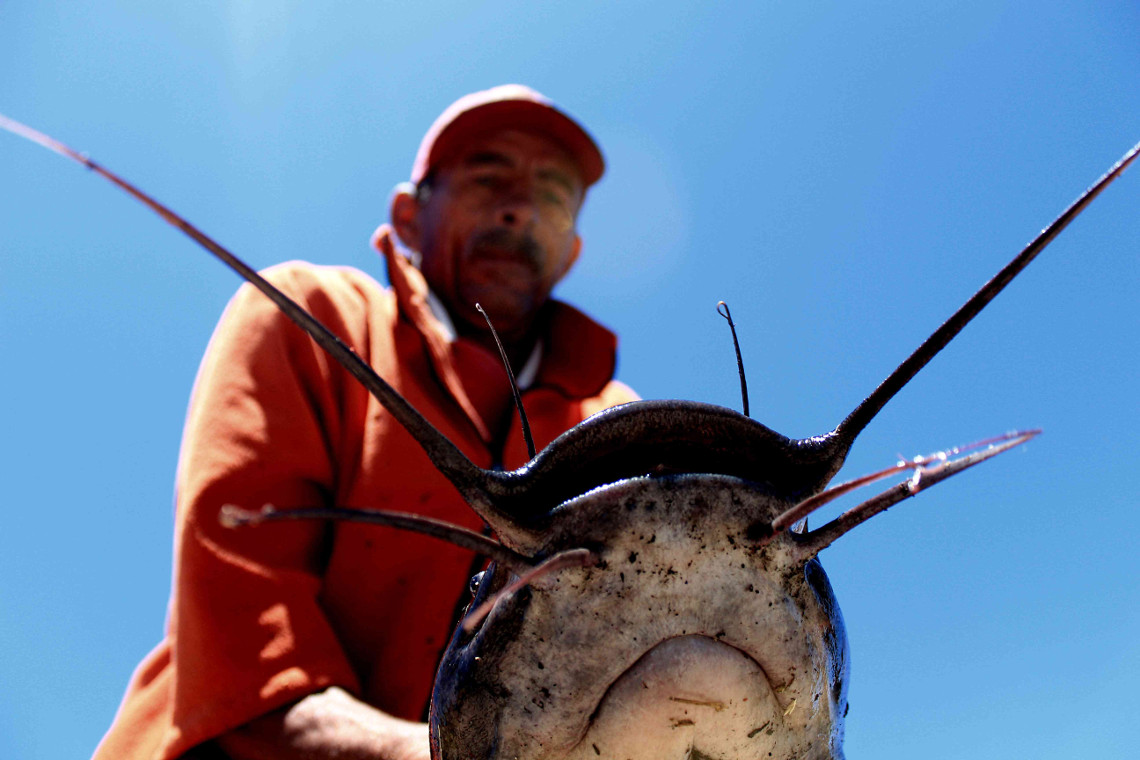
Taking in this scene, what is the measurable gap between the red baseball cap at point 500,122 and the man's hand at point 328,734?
6.06ft

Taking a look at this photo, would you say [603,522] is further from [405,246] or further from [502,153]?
[405,246]

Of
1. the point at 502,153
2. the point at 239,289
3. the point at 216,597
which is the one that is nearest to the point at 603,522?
the point at 216,597

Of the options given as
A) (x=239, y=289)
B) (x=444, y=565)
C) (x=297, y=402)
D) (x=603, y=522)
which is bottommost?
(x=603, y=522)

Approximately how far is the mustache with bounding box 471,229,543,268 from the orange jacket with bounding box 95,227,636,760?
14.9 inches

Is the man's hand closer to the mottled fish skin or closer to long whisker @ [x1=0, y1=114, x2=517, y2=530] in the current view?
the mottled fish skin

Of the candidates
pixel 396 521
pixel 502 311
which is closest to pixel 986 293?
pixel 396 521

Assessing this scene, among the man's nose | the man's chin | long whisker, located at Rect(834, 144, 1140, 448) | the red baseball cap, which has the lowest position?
long whisker, located at Rect(834, 144, 1140, 448)

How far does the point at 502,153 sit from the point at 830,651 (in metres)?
2.13

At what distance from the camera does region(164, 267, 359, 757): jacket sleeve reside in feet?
4.17

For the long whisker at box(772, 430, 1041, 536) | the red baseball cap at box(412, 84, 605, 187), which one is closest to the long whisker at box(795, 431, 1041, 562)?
the long whisker at box(772, 430, 1041, 536)

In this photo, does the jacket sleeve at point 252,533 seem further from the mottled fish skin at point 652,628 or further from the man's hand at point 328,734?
the mottled fish skin at point 652,628

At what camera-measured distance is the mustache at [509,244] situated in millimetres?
2422

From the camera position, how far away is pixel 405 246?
2.78 metres

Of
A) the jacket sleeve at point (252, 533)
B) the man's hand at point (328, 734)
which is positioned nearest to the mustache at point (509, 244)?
the jacket sleeve at point (252, 533)
